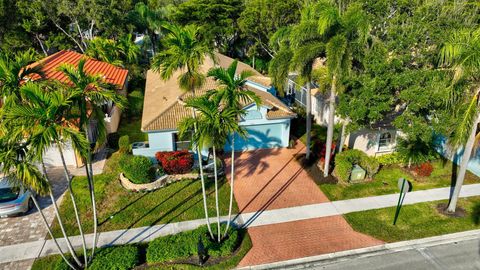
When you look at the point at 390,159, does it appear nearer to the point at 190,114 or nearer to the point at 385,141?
the point at 385,141

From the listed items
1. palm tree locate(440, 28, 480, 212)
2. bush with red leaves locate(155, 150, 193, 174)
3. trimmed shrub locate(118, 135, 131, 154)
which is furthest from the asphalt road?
trimmed shrub locate(118, 135, 131, 154)

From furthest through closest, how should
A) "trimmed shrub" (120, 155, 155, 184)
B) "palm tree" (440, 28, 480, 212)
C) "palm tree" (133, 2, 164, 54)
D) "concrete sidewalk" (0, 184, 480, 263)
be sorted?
1. "palm tree" (133, 2, 164, 54)
2. "trimmed shrub" (120, 155, 155, 184)
3. "concrete sidewalk" (0, 184, 480, 263)
4. "palm tree" (440, 28, 480, 212)

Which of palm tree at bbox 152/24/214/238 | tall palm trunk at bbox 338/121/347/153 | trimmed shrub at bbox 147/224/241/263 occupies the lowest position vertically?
trimmed shrub at bbox 147/224/241/263

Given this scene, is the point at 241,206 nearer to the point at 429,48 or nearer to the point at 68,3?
the point at 429,48

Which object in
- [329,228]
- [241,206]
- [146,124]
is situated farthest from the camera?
[146,124]

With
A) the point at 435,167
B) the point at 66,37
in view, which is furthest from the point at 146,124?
the point at 66,37

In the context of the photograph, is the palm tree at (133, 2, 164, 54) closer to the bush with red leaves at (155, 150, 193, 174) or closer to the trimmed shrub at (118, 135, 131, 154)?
the trimmed shrub at (118, 135, 131, 154)

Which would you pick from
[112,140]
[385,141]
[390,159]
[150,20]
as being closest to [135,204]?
[112,140]
